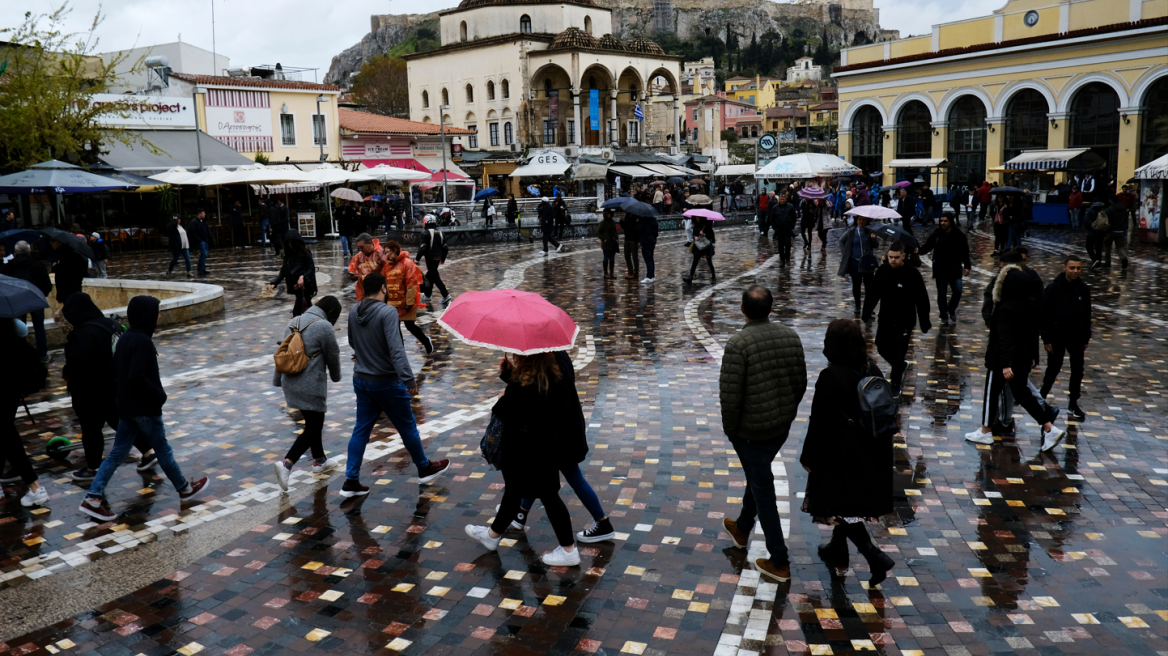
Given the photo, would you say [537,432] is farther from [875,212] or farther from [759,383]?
[875,212]

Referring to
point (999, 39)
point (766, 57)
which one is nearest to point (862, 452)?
point (999, 39)

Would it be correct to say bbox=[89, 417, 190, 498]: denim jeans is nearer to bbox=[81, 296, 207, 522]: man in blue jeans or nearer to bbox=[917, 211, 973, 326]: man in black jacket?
bbox=[81, 296, 207, 522]: man in blue jeans

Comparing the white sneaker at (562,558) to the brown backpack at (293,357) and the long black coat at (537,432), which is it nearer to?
the long black coat at (537,432)

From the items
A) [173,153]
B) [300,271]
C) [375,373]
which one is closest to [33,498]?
[375,373]

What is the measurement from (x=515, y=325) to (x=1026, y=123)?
136 feet

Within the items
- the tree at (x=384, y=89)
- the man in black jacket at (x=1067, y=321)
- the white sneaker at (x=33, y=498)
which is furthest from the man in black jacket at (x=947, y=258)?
the tree at (x=384, y=89)

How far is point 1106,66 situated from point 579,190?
89.5ft

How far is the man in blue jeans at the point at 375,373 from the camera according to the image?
6.57 metres

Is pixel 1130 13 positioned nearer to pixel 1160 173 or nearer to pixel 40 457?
pixel 1160 173

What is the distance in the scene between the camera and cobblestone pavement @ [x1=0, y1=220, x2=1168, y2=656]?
Result: 4734 mm

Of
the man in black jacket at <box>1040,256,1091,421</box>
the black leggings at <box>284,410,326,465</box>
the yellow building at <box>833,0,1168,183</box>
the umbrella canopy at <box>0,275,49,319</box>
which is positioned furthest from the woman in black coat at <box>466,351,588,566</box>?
the yellow building at <box>833,0,1168,183</box>

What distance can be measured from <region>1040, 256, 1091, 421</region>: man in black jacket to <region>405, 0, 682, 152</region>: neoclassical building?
179ft

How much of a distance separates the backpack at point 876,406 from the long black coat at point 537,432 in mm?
1645

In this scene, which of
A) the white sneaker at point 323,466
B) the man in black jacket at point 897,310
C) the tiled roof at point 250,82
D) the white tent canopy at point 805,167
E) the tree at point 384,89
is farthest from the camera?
the tree at point 384,89
